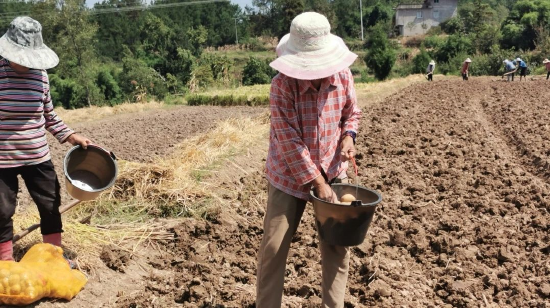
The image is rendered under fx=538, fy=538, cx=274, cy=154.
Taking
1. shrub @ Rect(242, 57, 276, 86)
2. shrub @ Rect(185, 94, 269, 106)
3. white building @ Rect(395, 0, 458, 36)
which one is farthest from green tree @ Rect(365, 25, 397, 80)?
white building @ Rect(395, 0, 458, 36)

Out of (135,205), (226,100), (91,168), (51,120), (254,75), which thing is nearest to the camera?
(51,120)

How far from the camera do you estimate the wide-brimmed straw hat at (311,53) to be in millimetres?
2654

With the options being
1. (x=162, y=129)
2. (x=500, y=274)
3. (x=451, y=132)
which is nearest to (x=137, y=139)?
(x=162, y=129)

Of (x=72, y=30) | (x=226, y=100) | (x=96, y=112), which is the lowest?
(x=226, y=100)

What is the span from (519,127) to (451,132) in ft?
4.92

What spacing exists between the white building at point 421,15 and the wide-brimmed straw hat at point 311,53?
74429mm

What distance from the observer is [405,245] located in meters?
4.61

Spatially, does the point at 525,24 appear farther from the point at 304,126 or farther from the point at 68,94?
the point at 304,126

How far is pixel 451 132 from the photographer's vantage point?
945 centimetres

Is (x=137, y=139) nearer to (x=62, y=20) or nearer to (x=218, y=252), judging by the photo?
(x=218, y=252)

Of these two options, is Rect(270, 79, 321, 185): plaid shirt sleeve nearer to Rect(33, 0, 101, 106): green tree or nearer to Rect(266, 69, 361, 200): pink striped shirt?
Rect(266, 69, 361, 200): pink striped shirt

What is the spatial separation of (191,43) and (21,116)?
4227 cm

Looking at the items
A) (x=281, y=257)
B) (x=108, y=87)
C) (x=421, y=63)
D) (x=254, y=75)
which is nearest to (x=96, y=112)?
(x=281, y=257)

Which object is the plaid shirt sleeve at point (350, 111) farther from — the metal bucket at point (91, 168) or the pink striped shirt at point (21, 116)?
the pink striped shirt at point (21, 116)
